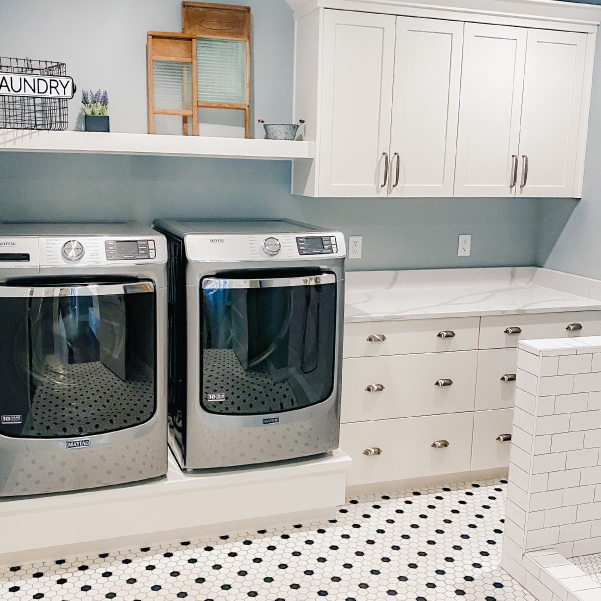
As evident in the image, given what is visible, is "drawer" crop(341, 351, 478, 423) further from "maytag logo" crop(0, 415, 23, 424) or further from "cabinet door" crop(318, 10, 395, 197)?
"maytag logo" crop(0, 415, 23, 424)

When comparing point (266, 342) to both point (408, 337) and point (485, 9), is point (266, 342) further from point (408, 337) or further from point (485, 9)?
point (485, 9)

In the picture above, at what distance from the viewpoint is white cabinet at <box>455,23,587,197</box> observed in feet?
10.5

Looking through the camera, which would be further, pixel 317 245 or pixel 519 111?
pixel 519 111

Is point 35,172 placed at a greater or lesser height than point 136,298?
greater

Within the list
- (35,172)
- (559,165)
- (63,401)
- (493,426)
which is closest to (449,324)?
(493,426)

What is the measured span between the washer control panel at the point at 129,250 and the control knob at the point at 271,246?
40cm

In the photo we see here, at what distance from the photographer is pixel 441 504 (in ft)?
10.2

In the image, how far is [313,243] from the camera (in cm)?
267

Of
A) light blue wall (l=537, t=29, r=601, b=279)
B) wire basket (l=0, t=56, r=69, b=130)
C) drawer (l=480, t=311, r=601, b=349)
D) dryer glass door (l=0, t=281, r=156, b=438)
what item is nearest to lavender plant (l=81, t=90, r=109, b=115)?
wire basket (l=0, t=56, r=69, b=130)

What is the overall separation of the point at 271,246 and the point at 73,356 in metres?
0.78

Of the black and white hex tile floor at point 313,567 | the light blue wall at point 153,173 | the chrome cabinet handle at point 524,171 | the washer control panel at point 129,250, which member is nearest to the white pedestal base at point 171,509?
the black and white hex tile floor at point 313,567

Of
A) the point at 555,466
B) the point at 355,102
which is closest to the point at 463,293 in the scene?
the point at 355,102

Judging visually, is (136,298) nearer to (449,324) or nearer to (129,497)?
(129,497)

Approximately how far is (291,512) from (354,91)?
1749mm
